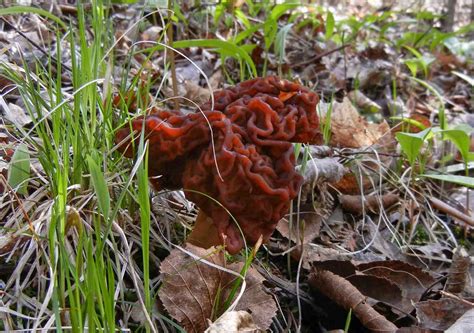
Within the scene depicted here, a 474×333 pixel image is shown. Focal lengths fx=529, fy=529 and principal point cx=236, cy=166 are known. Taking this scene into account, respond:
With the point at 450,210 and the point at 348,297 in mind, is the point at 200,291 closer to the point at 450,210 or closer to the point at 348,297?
the point at 348,297

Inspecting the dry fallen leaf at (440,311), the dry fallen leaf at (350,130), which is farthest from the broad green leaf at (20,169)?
the dry fallen leaf at (350,130)

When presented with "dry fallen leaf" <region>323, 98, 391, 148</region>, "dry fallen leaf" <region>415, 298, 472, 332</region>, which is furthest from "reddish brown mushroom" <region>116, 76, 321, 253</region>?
"dry fallen leaf" <region>323, 98, 391, 148</region>

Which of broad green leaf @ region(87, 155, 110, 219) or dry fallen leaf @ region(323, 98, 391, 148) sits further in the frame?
dry fallen leaf @ region(323, 98, 391, 148)

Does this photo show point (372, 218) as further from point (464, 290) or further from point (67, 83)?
point (67, 83)

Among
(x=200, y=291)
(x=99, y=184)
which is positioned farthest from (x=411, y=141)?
(x=99, y=184)

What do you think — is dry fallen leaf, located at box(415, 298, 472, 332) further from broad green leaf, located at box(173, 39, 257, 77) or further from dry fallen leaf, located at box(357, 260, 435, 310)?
broad green leaf, located at box(173, 39, 257, 77)
